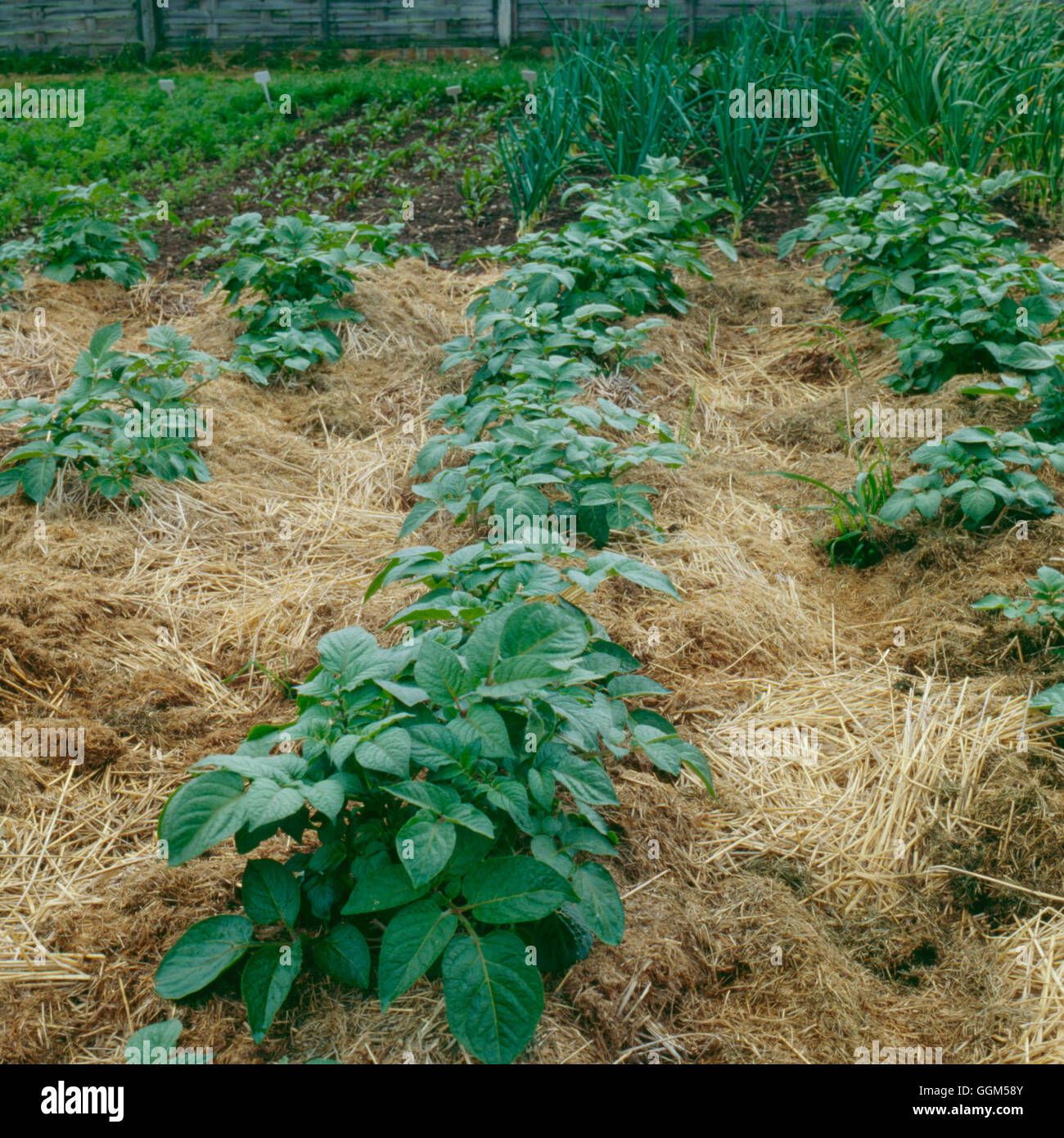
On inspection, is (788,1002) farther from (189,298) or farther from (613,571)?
(189,298)

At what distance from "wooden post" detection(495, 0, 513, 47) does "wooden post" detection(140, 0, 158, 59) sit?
11.5ft

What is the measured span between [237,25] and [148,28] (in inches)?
34.9

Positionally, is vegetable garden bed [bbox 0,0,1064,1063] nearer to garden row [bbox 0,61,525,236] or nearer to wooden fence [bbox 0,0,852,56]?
garden row [bbox 0,61,525,236]

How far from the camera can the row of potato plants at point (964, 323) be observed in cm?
242

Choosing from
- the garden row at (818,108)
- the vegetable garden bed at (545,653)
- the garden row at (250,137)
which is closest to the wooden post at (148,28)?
the garden row at (250,137)

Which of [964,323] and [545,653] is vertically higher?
[964,323]

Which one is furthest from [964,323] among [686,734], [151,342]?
[151,342]

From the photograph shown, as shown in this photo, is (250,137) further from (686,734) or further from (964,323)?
(686,734)

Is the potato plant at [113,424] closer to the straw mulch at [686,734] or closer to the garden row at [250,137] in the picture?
the straw mulch at [686,734]

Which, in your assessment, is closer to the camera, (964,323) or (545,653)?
(545,653)

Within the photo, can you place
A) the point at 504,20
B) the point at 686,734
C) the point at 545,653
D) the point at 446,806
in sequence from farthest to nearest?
the point at 504,20 < the point at 686,734 < the point at 545,653 < the point at 446,806

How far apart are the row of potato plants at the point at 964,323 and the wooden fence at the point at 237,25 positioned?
6.51m

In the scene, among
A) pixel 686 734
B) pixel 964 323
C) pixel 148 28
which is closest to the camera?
pixel 686 734

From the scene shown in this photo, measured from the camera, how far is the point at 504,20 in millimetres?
9242
